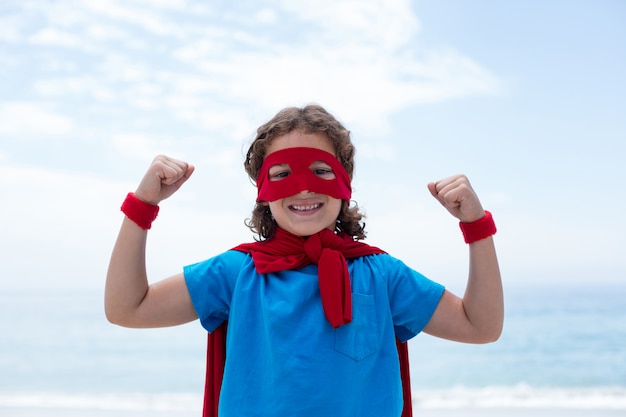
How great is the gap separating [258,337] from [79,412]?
242 cm

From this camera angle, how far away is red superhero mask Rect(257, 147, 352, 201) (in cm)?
174

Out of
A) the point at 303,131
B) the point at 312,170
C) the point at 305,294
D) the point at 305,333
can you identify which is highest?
the point at 303,131

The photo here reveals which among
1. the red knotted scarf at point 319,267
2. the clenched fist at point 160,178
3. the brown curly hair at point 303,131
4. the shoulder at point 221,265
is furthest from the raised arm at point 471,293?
the clenched fist at point 160,178

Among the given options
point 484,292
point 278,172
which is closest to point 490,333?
point 484,292

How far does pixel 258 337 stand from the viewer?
171cm

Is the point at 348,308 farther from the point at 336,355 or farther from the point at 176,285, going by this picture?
the point at 176,285

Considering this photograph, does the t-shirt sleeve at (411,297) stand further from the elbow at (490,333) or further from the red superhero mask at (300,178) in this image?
the red superhero mask at (300,178)

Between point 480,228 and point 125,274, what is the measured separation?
959 mm

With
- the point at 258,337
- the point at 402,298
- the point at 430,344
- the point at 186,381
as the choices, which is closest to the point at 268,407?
the point at 258,337

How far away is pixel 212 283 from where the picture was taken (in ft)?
5.78

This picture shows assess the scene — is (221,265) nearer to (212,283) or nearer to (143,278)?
(212,283)

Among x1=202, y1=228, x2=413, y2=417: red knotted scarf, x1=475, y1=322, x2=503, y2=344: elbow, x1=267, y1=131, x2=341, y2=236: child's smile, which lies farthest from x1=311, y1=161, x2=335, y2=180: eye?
x1=475, y1=322, x2=503, y2=344: elbow

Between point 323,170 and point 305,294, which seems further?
point 323,170

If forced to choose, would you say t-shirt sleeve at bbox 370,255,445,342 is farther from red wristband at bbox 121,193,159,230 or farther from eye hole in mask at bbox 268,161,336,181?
red wristband at bbox 121,193,159,230
